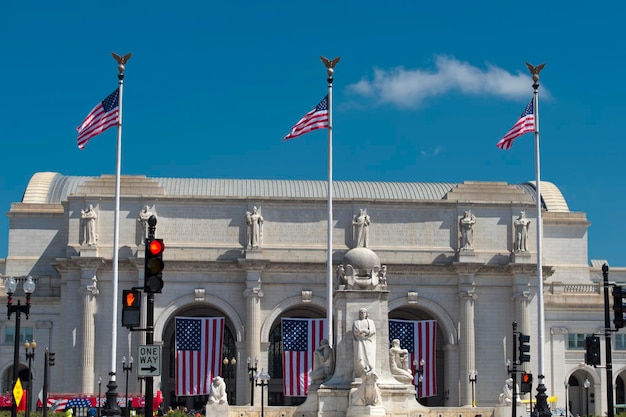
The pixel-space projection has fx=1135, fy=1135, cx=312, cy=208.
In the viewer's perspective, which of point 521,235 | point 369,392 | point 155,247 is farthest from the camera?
point 521,235

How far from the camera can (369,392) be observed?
46.0 meters

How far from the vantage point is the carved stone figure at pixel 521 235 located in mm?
93562

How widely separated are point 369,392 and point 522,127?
22.2 m

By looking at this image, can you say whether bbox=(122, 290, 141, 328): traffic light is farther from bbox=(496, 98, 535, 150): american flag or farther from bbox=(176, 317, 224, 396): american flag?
bbox=(176, 317, 224, 396): american flag

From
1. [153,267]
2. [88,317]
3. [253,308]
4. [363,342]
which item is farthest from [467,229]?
[153,267]

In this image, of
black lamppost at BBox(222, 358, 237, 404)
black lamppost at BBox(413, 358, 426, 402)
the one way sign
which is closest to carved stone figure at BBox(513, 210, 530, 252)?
black lamppost at BBox(413, 358, 426, 402)

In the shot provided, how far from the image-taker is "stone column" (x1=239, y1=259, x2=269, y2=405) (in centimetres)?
9062

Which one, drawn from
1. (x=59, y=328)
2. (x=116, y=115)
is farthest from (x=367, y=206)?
(x=116, y=115)

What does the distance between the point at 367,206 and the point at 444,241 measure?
23.2 ft

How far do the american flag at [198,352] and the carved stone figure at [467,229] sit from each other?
2097 centimetres

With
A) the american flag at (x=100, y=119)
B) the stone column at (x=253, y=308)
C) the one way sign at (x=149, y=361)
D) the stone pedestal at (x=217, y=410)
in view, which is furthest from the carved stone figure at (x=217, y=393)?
the stone column at (x=253, y=308)

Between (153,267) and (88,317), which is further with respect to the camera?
(88,317)

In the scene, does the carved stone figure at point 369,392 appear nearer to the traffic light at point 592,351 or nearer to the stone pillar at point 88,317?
the traffic light at point 592,351

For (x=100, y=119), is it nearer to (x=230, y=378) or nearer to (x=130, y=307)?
(x=130, y=307)
